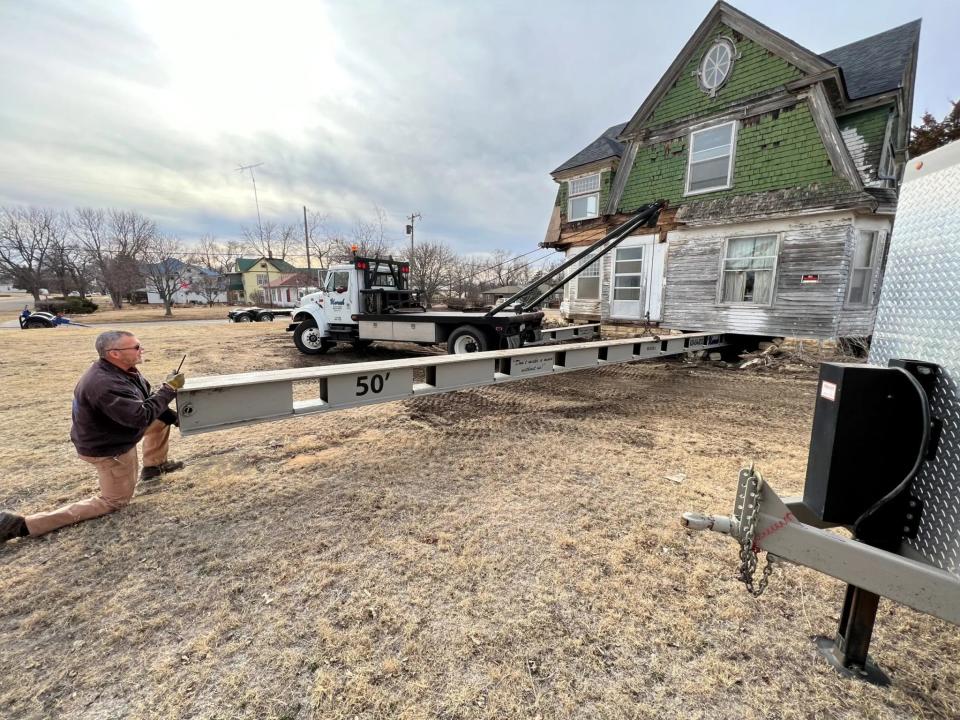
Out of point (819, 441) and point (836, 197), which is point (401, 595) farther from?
point (836, 197)

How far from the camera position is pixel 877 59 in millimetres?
10336

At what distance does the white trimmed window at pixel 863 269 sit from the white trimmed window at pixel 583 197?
7.09 m

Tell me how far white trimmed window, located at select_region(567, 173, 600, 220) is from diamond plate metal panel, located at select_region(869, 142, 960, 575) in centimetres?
1335

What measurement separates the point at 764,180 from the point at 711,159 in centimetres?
149

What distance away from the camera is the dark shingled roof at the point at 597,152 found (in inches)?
541

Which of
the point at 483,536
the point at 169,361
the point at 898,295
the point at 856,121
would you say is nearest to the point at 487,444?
the point at 483,536

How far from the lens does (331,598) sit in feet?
7.18

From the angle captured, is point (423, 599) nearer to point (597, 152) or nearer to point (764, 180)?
point (764, 180)

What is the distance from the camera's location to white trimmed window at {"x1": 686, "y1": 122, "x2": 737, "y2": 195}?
10453 mm

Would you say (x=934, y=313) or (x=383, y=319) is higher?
(x=934, y=313)

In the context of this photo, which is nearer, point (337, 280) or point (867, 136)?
point (867, 136)

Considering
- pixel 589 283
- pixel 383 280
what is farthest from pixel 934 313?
pixel 589 283

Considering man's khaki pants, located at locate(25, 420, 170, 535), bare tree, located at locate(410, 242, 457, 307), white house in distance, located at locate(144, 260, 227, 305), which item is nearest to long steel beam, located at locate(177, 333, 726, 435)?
man's khaki pants, located at locate(25, 420, 170, 535)

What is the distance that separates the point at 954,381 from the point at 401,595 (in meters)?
2.50
